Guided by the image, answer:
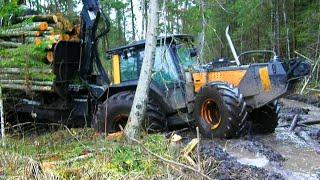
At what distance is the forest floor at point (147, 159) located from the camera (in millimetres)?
5133

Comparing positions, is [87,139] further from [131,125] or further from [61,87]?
[61,87]

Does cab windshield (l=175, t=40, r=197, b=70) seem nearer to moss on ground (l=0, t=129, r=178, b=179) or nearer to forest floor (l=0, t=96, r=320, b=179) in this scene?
forest floor (l=0, t=96, r=320, b=179)

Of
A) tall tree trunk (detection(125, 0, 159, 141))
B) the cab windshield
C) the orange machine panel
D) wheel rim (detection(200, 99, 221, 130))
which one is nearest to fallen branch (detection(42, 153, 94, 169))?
tall tree trunk (detection(125, 0, 159, 141))

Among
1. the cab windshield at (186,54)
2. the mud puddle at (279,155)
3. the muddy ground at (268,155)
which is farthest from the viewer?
the cab windshield at (186,54)

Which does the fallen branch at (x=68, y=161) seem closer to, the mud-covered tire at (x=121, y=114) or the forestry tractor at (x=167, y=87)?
the forestry tractor at (x=167, y=87)

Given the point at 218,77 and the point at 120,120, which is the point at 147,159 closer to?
the point at 218,77

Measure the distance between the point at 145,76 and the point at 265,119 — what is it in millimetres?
3264

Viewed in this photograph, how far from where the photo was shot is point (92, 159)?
5418 mm


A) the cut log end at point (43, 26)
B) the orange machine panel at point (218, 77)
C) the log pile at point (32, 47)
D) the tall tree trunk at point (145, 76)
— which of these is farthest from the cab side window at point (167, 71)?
the cut log end at point (43, 26)

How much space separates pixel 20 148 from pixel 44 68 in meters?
3.53

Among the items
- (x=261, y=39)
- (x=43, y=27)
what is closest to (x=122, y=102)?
(x=43, y=27)

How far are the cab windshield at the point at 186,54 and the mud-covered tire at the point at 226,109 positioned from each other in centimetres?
92

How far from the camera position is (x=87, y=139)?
22.3 ft

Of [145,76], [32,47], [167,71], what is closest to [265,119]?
[167,71]
